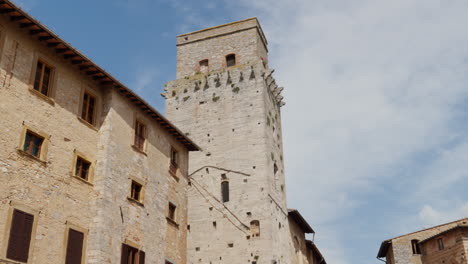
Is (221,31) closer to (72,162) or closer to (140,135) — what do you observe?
(140,135)

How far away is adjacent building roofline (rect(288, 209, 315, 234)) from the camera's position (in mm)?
32219

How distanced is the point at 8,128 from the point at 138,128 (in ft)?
20.8

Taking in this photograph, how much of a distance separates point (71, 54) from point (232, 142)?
14078 millimetres

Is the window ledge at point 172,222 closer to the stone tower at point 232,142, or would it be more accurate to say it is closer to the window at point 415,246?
the stone tower at point 232,142

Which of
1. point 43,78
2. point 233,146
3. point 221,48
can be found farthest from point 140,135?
point 221,48

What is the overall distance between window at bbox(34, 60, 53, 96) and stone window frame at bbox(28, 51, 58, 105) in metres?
0.06

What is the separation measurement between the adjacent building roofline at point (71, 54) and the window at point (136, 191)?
316 cm

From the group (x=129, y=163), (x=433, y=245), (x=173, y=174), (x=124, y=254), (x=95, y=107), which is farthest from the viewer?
(x=433, y=245)

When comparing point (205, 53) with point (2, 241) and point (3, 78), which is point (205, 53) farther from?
point (2, 241)

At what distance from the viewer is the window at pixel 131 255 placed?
17533 mm

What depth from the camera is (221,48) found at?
3369 cm

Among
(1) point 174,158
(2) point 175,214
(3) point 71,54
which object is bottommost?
(2) point 175,214

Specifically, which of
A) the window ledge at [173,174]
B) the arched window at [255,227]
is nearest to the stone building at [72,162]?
the window ledge at [173,174]

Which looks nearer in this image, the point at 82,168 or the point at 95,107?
the point at 82,168
